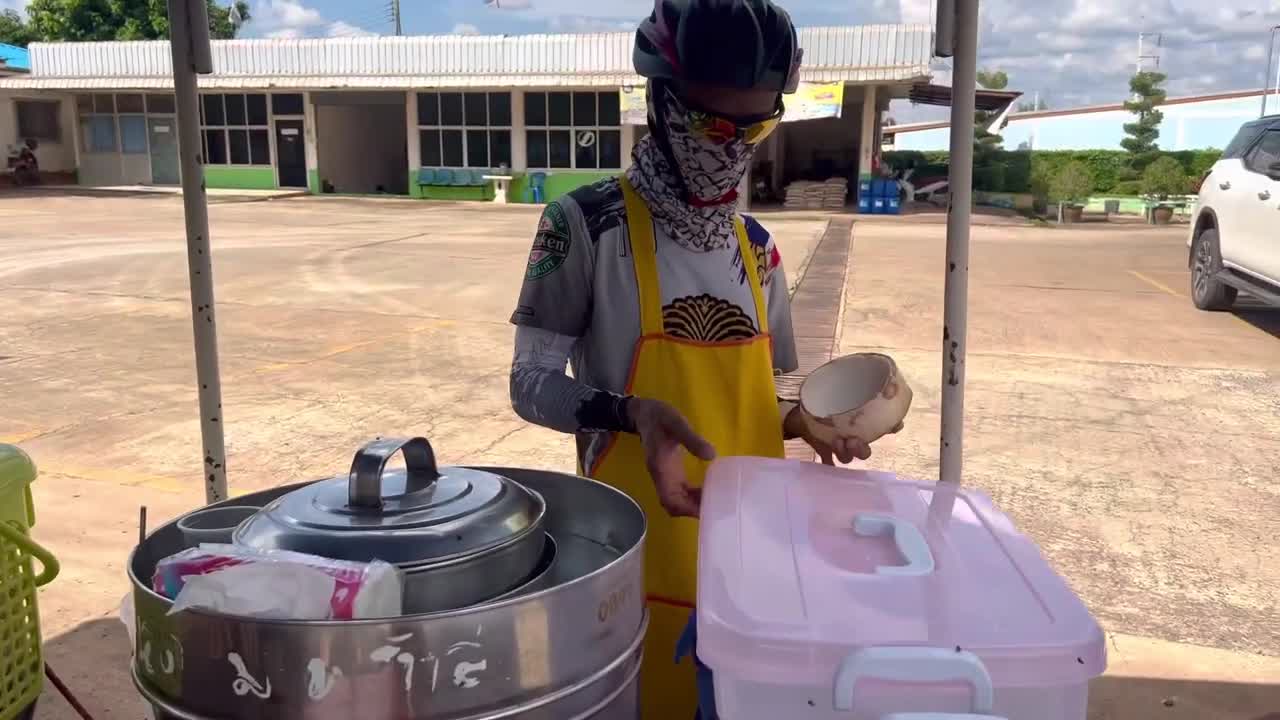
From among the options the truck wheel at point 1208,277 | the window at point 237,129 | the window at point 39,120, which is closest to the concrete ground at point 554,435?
the truck wheel at point 1208,277

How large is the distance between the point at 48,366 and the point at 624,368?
6372 mm

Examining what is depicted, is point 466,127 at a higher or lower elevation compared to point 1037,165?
higher

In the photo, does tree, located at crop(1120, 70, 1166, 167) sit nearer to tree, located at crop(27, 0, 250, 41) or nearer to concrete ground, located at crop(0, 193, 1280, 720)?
concrete ground, located at crop(0, 193, 1280, 720)

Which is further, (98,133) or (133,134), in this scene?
(98,133)

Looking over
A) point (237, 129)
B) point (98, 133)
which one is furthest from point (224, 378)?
point (98, 133)

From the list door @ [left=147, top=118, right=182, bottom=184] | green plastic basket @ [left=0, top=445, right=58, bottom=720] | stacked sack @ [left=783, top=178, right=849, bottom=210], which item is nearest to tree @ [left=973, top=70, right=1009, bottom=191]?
stacked sack @ [left=783, top=178, right=849, bottom=210]

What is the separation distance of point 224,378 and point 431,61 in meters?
19.8

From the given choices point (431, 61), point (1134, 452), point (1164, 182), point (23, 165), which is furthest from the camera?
point (23, 165)

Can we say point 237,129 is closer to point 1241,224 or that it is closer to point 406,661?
point 1241,224

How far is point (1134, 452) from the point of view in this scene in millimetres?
5008

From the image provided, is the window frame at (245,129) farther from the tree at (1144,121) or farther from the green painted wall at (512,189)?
the tree at (1144,121)

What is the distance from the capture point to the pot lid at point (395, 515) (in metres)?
0.88

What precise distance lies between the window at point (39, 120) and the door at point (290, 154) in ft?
22.8

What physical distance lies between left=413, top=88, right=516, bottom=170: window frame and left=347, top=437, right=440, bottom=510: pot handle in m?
24.4
